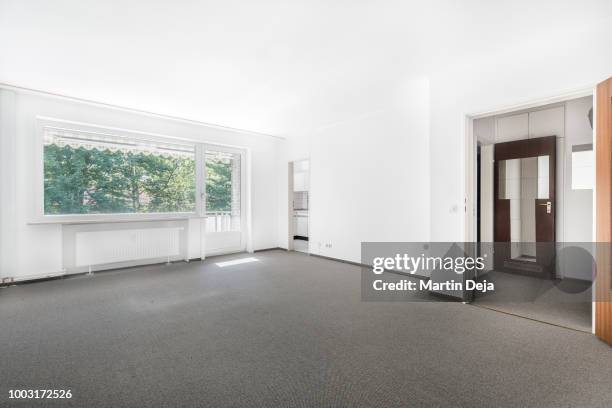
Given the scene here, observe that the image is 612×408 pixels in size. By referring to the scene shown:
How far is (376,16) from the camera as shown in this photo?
96.0 inches

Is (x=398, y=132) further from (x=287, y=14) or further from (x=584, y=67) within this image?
(x=287, y=14)

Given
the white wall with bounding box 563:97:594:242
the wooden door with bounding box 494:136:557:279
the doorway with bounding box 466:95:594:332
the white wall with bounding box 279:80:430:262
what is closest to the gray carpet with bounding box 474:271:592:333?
the doorway with bounding box 466:95:594:332

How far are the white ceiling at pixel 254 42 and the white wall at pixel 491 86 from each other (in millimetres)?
137

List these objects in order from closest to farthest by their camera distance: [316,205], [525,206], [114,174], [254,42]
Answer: [254,42]
[525,206]
[114,174]
[316,205]

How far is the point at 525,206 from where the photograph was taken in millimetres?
4750

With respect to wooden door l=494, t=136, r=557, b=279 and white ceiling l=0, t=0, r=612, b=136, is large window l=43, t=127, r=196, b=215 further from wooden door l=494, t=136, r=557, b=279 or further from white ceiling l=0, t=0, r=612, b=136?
wooden door l=494, t=136, r=557, b=279

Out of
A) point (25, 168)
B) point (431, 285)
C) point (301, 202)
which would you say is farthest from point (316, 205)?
point (25, 168)

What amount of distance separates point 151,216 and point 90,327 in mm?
2819

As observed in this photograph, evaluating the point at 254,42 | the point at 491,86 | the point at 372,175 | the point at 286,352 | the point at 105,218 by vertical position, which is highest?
the point at 254,42

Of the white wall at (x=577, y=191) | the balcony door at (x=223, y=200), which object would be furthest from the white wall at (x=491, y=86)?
the balcony door at (x=223, y=200)

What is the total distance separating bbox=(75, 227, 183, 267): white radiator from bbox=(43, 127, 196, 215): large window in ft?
1.38

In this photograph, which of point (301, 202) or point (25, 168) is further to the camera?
point (301, 202)

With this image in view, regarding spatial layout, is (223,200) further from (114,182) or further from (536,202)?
(536,202)

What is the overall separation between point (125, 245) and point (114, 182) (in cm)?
114
